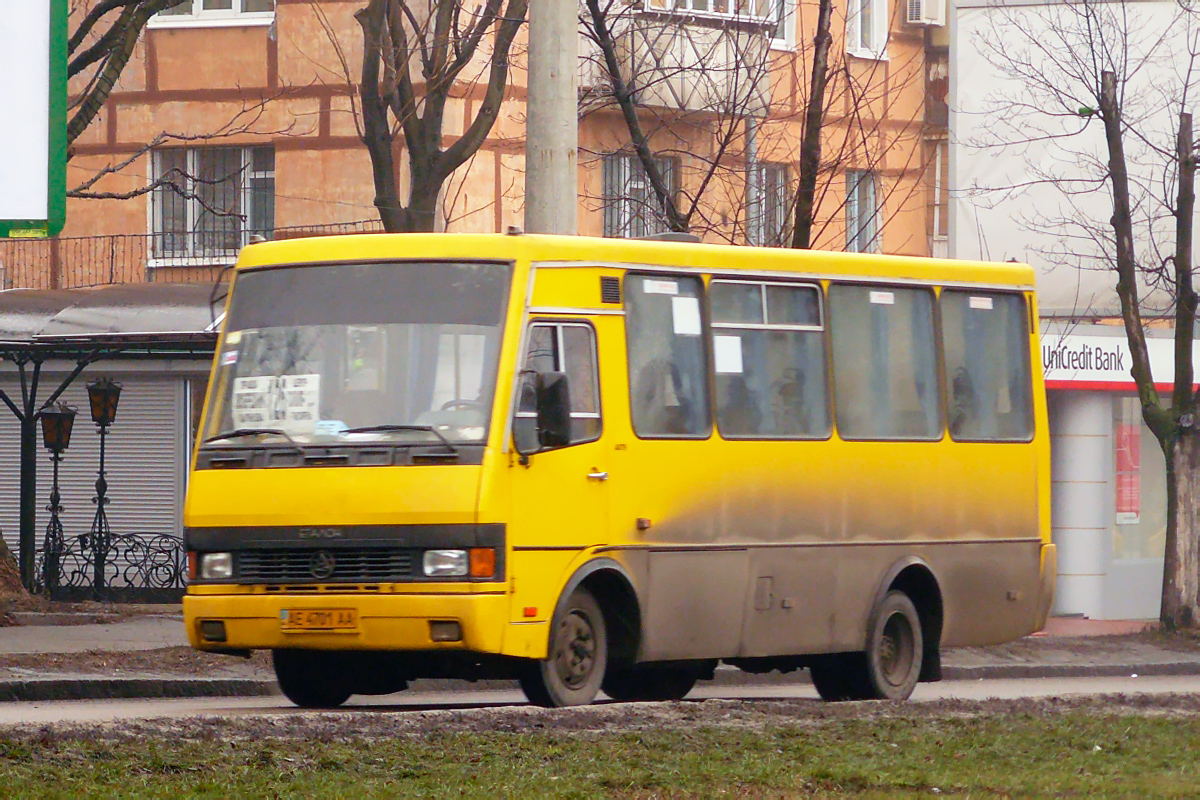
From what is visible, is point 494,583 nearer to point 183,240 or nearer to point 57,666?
point 57,666

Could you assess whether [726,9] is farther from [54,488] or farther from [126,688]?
[126,688]

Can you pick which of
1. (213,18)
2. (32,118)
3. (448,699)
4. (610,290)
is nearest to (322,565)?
(610,290)

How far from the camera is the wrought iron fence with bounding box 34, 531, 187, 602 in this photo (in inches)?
992

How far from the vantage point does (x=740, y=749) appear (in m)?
9.81

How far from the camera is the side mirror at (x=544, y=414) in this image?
11.9 metres

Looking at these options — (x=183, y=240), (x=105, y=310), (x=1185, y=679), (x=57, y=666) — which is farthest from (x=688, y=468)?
(x=183, y=240)

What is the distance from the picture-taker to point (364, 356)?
12078mm

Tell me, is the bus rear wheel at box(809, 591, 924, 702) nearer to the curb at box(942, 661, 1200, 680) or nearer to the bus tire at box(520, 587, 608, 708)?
the bus tire at box(520, 587, 608, 708)

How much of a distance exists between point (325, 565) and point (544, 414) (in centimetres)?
135

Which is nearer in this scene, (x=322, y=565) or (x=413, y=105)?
(x=322, y=565)

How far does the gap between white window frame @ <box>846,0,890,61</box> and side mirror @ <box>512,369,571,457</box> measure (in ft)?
65.7

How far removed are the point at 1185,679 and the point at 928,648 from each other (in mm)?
5794

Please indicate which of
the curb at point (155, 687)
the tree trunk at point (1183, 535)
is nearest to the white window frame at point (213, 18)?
the tree trunk at point (1183, 535)

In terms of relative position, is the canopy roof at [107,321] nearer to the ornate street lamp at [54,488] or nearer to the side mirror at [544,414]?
the ornate street lamp at [54,488]
